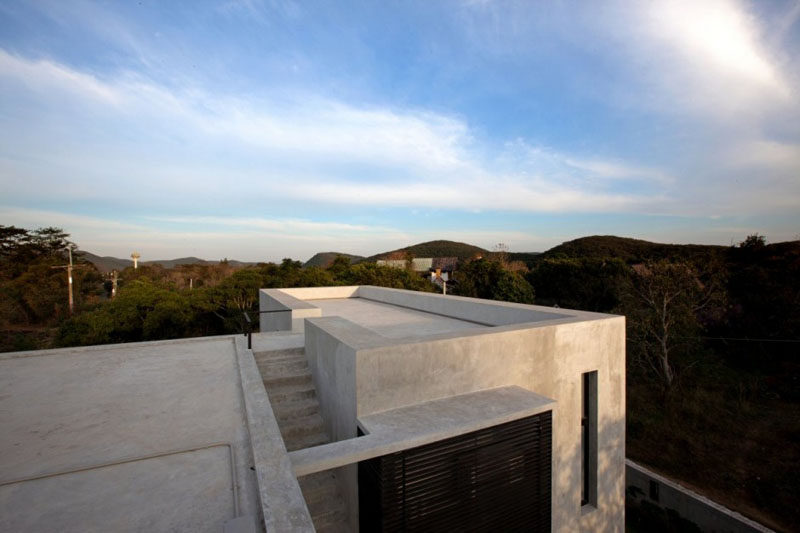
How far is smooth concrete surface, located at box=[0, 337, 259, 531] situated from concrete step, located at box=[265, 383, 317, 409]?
425 millimetres

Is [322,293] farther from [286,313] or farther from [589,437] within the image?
[589,437]

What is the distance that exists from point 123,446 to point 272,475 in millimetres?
1543

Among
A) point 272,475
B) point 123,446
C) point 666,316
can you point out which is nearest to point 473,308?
point 272,475

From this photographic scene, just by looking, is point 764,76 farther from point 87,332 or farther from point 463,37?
point 87,332

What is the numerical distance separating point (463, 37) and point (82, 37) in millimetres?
8235

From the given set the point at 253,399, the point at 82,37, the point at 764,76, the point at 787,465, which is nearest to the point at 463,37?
the point at 764,76

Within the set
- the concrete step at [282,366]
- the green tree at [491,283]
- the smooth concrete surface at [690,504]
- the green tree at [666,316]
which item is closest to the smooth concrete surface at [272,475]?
the concrete step at [282,366]

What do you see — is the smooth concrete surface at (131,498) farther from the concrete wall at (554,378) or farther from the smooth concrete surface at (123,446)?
the concrete wall at (554,378)

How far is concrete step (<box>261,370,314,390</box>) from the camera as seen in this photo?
4191 millimetres

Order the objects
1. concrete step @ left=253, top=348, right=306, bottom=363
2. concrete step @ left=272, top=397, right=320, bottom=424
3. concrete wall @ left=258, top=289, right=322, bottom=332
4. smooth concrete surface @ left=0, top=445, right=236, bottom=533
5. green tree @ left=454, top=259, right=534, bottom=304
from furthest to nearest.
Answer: green tree @ left=454, top=259, right=534, bottom=304
concrete wall @ left=258, top=289, right=322, bottom=332
concrete step @ left=253, top=348, right=306, bottom=363
concrete step @ left=272, top=397, right=320, bottom=424
smooth concrete surface @ left=0, top=445, right=236, bottom=533

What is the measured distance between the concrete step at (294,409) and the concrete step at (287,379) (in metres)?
0.29

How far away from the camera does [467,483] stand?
2777 mm

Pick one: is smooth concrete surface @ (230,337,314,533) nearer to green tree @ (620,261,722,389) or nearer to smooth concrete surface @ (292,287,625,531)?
smooth concrete surface @ (292,287,625,531)

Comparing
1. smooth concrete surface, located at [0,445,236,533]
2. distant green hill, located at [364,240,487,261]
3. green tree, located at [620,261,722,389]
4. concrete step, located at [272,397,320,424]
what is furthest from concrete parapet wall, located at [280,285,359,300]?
distant green hill, located at [364,240,487,261]
